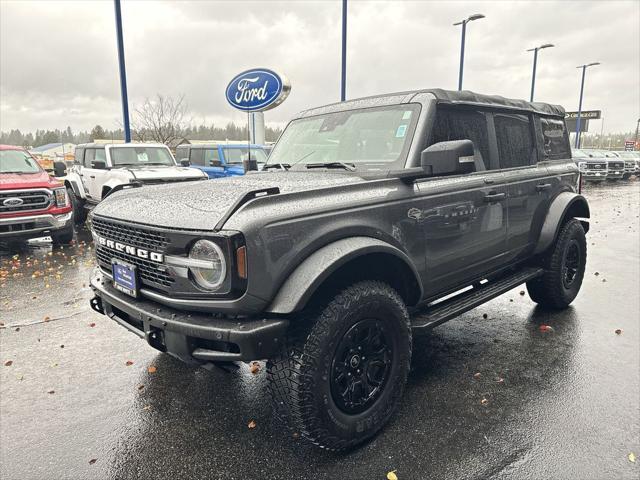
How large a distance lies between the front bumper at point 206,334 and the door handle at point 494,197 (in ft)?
6.87

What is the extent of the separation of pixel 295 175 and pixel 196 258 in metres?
1.20

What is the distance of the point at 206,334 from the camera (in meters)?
2.18

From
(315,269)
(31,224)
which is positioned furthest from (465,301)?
(31,224)

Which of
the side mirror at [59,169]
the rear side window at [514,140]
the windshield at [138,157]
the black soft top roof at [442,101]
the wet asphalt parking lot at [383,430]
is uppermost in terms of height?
the black soft top roof at [442,101]

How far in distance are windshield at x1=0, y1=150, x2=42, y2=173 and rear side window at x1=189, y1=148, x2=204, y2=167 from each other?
17.3 feet

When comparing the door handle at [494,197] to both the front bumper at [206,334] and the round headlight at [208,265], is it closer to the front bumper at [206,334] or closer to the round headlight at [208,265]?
the front bumper at [206,334]

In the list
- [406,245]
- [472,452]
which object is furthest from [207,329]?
[472,452]

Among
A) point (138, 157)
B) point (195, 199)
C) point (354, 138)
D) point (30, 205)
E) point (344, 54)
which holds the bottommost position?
point (30, 205)

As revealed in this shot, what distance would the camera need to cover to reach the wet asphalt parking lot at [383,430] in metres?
2.48

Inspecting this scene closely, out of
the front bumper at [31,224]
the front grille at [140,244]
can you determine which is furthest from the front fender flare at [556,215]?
the front bumper at [31,224]

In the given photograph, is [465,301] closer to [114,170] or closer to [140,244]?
[140,244]

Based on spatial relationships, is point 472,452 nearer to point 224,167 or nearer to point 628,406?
point 628,406

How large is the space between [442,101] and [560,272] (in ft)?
7.84

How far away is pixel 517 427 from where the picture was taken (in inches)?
110
